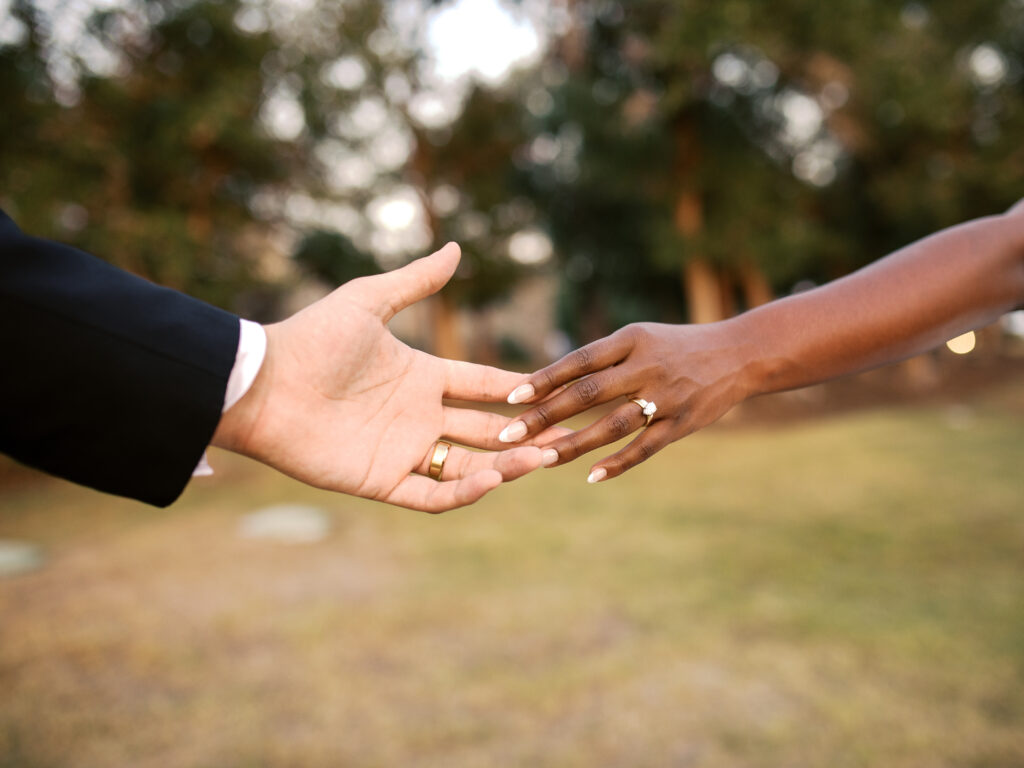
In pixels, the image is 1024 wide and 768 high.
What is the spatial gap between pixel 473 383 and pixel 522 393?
28 cm

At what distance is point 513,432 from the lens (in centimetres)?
201

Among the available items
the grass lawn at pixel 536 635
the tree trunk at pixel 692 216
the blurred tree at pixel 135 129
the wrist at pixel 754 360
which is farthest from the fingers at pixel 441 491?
the tree trunk at pixel 692 216

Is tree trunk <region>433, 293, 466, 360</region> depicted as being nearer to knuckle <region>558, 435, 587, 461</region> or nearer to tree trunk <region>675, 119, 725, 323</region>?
tree trunk <region>675, 119, 725, 323</region>

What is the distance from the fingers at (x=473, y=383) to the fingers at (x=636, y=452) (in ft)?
1.37

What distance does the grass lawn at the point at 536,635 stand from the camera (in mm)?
3529

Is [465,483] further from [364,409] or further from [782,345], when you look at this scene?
[782,345]

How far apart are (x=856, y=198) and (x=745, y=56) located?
355 inches

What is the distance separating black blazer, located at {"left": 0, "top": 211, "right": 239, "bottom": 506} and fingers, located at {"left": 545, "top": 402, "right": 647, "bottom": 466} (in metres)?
0.92

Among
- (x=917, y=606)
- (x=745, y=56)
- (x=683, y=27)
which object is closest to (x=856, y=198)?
Result: (x=745, y=56)

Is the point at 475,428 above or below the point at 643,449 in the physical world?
above

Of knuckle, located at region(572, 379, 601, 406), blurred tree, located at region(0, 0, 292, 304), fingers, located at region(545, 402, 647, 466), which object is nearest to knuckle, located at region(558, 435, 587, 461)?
fingers, located at region(545, 402, 647, 466)

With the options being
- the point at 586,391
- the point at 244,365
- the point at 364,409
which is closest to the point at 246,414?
the point at 244,365

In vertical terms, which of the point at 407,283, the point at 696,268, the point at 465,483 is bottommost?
the point at 465,483

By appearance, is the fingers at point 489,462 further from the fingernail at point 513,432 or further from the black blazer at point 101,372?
the black blazer at point 101,372
